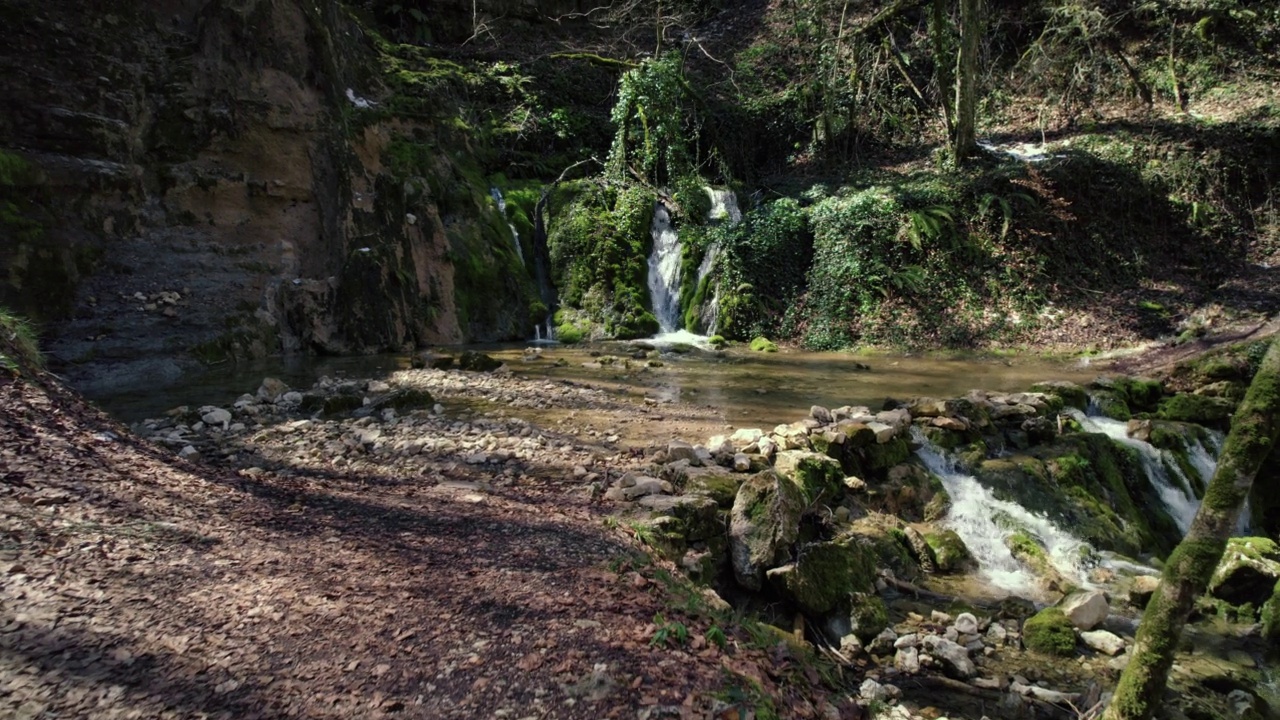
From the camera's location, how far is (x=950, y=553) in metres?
5.39

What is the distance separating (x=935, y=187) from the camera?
49.1 ft

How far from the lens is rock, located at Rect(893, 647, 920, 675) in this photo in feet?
12.6

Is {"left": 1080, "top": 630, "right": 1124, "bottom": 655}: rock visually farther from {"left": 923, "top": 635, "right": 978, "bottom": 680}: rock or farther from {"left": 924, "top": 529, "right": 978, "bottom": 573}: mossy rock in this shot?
{"left": 924, "top": 529, "right": 978, "bottom": 573}: mossy rock

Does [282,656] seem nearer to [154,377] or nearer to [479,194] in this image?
[154,377]

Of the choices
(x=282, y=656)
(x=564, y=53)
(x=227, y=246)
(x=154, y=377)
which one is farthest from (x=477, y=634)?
(x=564, y=53)

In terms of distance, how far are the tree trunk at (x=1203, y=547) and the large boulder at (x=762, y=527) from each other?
2.09m

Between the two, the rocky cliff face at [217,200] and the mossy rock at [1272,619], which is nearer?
the mossy rock at [1272,619]

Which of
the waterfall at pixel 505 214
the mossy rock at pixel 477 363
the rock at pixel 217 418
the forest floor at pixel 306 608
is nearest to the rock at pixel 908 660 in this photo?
the forest floor at pixel 306 608

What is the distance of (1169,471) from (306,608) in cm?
854

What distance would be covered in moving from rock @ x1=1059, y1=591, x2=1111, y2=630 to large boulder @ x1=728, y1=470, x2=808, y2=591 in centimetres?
184

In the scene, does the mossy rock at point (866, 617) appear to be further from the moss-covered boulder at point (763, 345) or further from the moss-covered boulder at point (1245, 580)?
the moss-covered boulder at point (763, 345)

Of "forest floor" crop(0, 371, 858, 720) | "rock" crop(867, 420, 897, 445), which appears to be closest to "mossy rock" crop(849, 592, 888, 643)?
"forest floor" crop(0, 371, 858, 720)

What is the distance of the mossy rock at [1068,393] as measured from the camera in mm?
8227

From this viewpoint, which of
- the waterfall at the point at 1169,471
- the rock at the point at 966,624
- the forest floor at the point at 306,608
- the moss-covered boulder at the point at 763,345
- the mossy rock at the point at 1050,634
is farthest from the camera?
the moss-covered boulder at the point at 763,345
